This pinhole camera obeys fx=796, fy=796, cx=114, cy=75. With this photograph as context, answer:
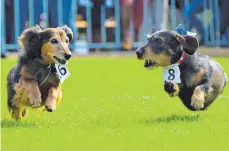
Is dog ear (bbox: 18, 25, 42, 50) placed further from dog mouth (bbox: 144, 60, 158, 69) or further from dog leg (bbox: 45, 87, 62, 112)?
dog mouth (bbox: 144, 60, 158, 69)

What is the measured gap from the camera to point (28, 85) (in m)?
6.28

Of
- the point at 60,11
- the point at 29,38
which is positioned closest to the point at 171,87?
the point at 29,38

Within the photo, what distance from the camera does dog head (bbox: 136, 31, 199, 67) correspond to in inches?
258

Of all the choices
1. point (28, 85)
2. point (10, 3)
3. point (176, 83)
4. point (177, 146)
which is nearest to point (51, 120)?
point (28, 85)

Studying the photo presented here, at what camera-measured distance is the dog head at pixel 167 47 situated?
6.54 m

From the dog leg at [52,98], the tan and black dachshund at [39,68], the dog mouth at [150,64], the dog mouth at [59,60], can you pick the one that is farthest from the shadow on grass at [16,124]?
the dog mouth at [150,64]

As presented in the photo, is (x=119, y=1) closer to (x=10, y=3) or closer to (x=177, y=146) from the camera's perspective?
(x=10, y=3)

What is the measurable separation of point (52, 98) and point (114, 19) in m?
11.3

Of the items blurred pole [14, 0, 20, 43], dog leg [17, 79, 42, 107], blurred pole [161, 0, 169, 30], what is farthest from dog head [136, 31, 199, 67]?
blurred pole [14, 0, 20, 43]

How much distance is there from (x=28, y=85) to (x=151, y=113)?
1328 millimetres

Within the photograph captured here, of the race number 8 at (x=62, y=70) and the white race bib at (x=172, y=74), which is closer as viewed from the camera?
the race number 8 at (x=62, y=70)

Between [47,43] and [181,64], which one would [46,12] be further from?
[47,43]

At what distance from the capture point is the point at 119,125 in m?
6.37

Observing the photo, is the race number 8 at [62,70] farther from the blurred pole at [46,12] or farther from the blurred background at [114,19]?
the blurred pole at [46,12]
